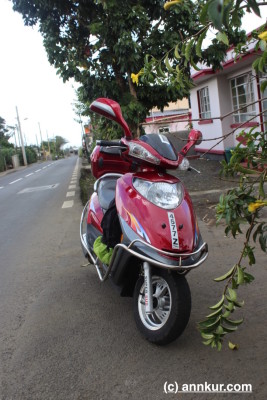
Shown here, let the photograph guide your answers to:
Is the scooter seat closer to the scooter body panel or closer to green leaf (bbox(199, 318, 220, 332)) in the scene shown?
the scooter body panel

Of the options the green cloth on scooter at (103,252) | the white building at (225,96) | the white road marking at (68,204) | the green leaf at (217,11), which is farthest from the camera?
the white building at (225,96)

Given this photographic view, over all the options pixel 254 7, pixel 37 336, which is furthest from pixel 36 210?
pixel 254 7

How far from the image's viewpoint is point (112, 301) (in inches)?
140

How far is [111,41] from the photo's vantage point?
7.55 metres

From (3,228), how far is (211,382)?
5966mm

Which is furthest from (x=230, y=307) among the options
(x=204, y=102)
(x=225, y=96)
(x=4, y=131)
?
(x=4, y=131)

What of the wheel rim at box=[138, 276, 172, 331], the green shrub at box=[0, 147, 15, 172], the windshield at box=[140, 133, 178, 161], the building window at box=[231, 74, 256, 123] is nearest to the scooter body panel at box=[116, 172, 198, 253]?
the windshield at box=[140, 133, 178, 161]

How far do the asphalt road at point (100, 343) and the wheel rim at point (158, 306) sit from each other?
152 millimetres

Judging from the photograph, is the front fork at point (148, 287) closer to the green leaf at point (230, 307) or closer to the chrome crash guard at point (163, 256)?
the chrome crash guard at point (163, 256)

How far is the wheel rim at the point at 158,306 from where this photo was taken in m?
2.70

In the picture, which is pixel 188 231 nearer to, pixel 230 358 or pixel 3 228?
pixel 230 358

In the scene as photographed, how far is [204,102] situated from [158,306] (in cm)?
1414

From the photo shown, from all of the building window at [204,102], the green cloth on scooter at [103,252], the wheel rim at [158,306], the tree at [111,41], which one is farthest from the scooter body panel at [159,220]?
the building window at [204,102]

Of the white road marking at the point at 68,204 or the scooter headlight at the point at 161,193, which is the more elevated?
the scooter headlight at the point at 161,193
